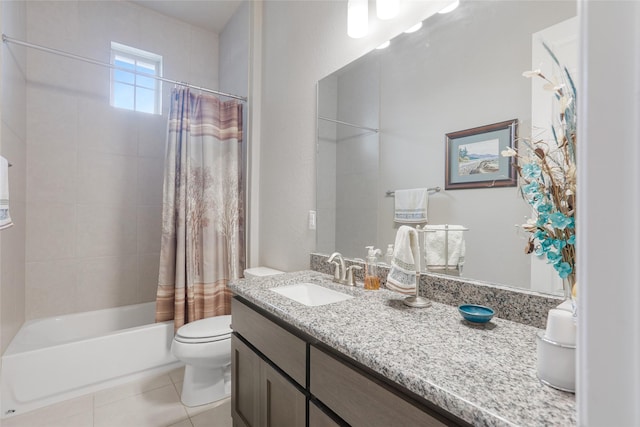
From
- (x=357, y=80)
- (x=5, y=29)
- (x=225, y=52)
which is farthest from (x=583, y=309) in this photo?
(x=225, y=52)

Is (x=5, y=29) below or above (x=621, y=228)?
above

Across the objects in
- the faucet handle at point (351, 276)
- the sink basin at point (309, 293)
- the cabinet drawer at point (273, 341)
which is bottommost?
the cabinet drawer at point (273, 341)

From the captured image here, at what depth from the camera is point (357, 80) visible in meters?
1.57

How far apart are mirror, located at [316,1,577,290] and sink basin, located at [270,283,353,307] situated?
292mm

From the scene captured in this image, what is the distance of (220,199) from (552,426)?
223 cm

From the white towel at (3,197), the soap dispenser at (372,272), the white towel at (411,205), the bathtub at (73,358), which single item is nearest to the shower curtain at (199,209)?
the bathtub at (73,358)

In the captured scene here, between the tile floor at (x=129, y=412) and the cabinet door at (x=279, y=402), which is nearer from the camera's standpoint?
the cabinet door at (x=279, y=402)

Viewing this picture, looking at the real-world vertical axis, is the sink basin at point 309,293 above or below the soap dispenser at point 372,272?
below

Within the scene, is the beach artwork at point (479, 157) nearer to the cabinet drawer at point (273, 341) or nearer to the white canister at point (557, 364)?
the white canister at point (557, 364)

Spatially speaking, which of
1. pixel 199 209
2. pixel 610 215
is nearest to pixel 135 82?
pixel 199 209

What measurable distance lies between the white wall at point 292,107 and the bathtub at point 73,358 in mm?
983

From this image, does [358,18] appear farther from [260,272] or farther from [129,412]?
[129,412]

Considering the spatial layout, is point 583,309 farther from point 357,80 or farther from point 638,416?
point 357,80

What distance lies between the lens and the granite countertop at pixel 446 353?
0.53 metres
